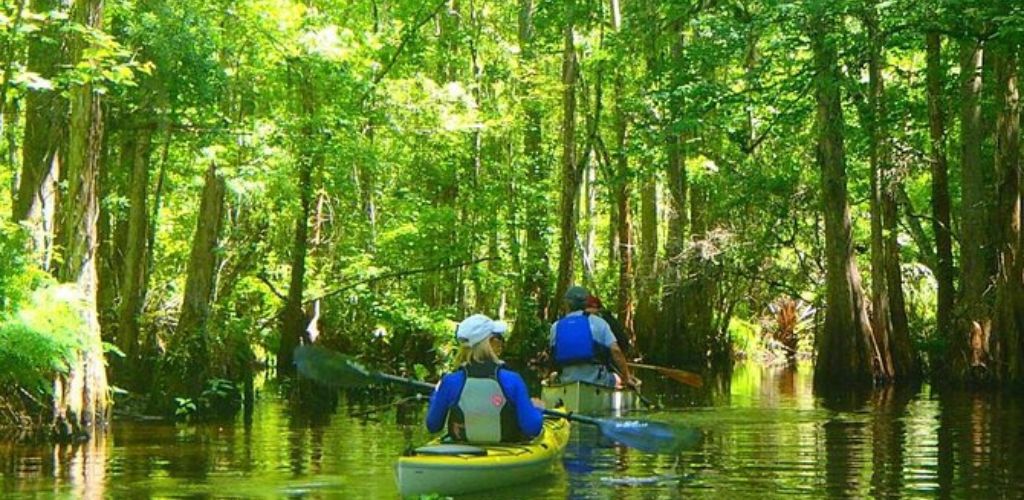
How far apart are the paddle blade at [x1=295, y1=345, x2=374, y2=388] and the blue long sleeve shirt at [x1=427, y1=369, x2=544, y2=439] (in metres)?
2.23

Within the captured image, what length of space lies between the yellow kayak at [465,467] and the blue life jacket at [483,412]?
0.10 m

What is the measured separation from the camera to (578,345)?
13.8 m

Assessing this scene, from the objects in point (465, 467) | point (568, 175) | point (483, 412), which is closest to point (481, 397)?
point (483, 412)

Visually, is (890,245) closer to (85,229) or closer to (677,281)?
(677,281)

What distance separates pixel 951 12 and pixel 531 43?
16847 mm

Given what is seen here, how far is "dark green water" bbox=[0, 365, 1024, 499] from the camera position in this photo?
10.1 m

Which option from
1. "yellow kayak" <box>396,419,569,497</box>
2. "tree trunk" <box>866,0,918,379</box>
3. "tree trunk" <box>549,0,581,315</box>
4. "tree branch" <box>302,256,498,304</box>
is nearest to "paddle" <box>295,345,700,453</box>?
"yellow kayak" <box>396,419,569,497</box>

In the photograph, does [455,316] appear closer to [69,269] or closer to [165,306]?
[165,306]

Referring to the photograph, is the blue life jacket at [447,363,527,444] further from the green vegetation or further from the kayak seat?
the green vegetation

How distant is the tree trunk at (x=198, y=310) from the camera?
54.9 feet

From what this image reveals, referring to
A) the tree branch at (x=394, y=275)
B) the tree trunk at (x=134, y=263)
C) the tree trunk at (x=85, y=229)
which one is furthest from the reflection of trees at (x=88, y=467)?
the tree branch at (x=394, y=275)

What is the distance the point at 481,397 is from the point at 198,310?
9.37 meters

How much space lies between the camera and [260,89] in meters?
20.5

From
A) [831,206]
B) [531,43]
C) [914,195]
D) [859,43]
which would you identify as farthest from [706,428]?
[914,195]
